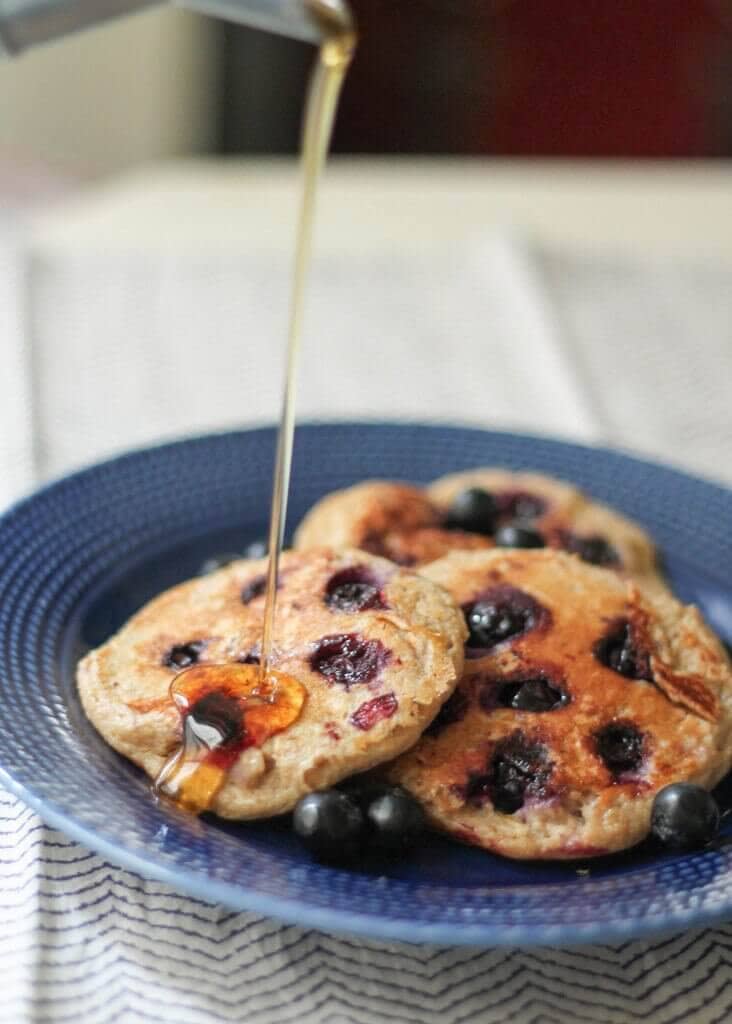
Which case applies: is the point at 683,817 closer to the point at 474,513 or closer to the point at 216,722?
the point at 216,722

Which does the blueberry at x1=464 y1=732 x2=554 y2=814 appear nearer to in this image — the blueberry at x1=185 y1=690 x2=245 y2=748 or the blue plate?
the blue plate

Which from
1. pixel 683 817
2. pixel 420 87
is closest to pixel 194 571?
pixel 683 817

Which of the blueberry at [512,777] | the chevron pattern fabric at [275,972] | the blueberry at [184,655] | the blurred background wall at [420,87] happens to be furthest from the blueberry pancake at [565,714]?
the blurred background wall at [420,87]

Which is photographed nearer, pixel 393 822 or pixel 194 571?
pixel 393 822

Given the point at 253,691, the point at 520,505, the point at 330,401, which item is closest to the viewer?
the point at 253,691

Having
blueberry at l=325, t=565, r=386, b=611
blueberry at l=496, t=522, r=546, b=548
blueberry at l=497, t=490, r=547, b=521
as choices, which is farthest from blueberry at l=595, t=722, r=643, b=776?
blueberry at l=497, t=490, r=547, b=521

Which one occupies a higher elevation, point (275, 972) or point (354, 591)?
point (354, 591)

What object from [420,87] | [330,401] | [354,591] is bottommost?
[330,401]
